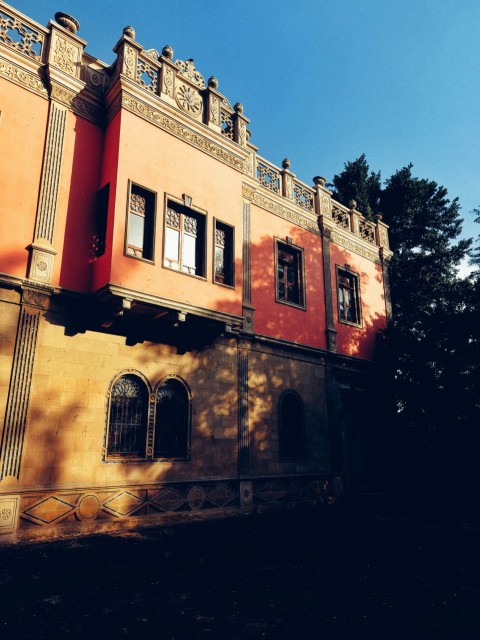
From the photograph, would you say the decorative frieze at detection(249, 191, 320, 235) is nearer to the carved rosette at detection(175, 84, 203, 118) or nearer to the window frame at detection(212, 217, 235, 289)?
the window frame at detection(212, 217, 235, 289)

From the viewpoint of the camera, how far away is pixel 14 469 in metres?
7.86

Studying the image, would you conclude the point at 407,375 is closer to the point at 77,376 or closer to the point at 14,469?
the point at 77,376

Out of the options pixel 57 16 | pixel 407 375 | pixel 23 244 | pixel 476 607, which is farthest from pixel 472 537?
pixel 57 16

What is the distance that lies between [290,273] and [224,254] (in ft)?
11.3

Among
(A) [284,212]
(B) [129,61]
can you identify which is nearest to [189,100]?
(B) [129,61]

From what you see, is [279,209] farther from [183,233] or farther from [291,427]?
[291,427]

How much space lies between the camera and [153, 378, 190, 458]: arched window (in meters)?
10.1

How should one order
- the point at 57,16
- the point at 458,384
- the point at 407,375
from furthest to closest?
1. the point at 407,375
2. the point at 458,384
3. the point at 57,16

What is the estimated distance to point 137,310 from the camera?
31.9ft

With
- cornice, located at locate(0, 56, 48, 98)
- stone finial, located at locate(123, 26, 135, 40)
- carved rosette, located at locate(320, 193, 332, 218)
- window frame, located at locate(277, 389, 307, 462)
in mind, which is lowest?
window frame, located at locate(277, 389, 307, 462)

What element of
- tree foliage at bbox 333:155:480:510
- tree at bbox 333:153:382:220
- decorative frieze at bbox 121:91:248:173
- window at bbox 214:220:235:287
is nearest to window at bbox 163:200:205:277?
window at bbox 214:220:235:287

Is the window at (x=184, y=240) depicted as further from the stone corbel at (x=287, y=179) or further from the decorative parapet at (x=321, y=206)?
the stone corbel at (x=287, y=179)

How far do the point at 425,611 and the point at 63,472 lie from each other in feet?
21.0

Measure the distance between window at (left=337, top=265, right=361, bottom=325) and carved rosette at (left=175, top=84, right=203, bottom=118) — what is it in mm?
7504
